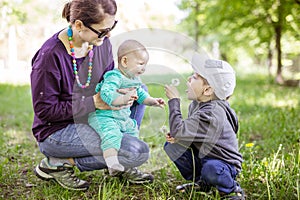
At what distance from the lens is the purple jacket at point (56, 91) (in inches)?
Answer: 89.7

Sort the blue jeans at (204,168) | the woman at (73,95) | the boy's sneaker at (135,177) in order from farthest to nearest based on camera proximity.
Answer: the boy's sneaker at (135,177) < the woman at (73,95) < the blue jeans at (204,168)

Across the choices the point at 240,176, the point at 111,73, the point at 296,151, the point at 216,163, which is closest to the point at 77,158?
the point at 111,73

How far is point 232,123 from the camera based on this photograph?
2.31 m

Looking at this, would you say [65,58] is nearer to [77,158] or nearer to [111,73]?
[111,73]

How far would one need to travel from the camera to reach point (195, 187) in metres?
2.41

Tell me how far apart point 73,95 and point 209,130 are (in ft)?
3.04

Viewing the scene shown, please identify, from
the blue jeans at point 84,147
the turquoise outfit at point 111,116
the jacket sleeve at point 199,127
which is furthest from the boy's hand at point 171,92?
the blue jeans at point 84,147

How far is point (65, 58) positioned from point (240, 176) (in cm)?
147

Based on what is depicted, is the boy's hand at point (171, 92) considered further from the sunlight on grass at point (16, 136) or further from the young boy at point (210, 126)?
the sunlight on grass at point (16, 136)

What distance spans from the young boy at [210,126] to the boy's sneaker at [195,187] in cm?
3

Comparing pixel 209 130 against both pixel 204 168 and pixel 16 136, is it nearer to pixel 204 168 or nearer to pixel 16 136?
pixel 204 168

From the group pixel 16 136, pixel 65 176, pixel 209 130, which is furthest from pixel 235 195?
pixel 16 136

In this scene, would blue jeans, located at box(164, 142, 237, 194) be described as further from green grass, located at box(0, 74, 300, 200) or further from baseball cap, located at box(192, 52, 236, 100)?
baseball cap, located at box(192, 52, 236, 100)

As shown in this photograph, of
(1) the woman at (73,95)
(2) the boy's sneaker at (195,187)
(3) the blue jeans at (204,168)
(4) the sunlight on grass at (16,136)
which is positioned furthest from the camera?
(4) the sunlight on grass at (16,136)
